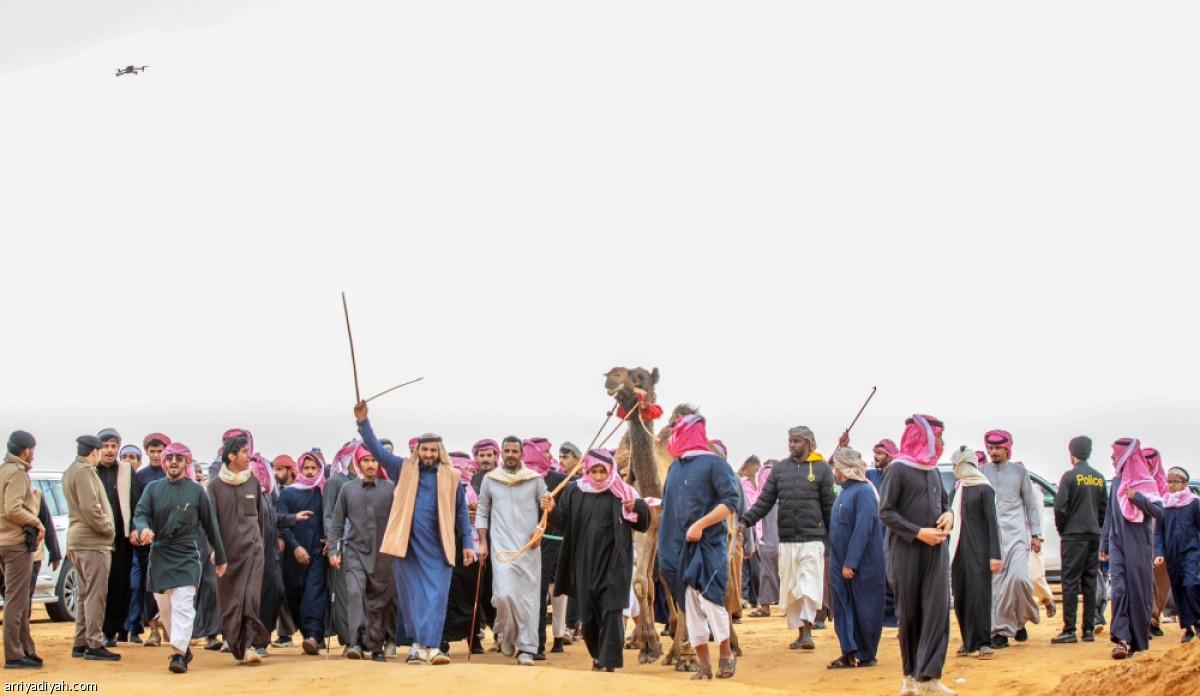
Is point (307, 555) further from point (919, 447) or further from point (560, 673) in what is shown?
point (919, 447)

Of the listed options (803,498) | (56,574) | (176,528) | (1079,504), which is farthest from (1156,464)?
(56,574)

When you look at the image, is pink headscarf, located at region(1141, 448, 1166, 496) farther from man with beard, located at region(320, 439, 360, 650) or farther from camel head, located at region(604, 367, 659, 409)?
man with beard, located at region(320, 439, 360, 650)

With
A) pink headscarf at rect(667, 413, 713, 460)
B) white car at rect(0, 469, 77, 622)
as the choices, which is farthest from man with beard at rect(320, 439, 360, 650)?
white car at rect(0, 469, 77, 622)

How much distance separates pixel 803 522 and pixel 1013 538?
2.16m

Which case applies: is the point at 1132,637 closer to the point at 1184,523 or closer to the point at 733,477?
the point at 1184,523

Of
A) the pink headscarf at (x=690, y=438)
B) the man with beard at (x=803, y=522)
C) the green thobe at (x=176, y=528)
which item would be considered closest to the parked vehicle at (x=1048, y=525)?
the man with beard at (x=803, y=522)

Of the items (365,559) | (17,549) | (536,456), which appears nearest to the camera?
(17,549)

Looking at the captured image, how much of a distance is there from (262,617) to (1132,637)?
7714 mm

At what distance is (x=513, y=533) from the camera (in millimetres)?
11938

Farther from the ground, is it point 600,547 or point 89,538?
point 89,538

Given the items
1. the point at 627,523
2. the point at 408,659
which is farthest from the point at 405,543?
the point at 627,523

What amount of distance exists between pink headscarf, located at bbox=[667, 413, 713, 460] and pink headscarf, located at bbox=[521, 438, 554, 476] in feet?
12.6

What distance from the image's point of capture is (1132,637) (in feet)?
35.8

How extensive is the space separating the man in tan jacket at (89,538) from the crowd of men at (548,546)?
19mm
